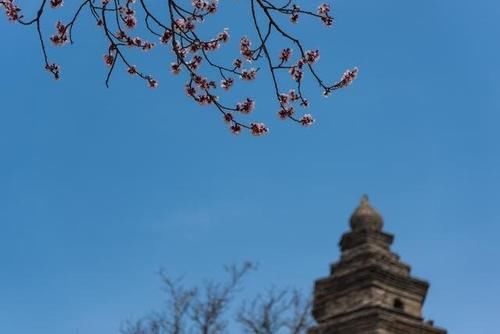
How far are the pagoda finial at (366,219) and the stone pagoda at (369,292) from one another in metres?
0.05

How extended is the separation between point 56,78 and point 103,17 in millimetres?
1071

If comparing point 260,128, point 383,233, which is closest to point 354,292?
point 383,233

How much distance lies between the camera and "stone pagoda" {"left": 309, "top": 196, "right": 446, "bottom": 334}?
2159 centimetres

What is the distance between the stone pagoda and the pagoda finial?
0.15 feet

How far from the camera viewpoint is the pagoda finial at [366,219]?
84.0 ft

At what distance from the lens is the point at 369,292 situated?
2270 centimetres

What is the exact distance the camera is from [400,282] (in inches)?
921

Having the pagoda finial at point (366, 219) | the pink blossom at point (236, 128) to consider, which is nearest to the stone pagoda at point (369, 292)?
the pagoda finial at point (366, 219)

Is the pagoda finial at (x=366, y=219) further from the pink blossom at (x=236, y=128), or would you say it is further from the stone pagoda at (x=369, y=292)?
the pink blossom at (x=236, y=128)

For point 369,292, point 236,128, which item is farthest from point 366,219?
point 236,128

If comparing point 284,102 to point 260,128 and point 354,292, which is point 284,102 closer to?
point 260,128

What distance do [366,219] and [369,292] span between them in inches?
144

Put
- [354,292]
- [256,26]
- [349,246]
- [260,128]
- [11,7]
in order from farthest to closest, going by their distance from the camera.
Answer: [349,246] < [354,292] < [260,128] < [11,7] < [256,26]

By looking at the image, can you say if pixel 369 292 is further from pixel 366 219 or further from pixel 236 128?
pixel 236 128
